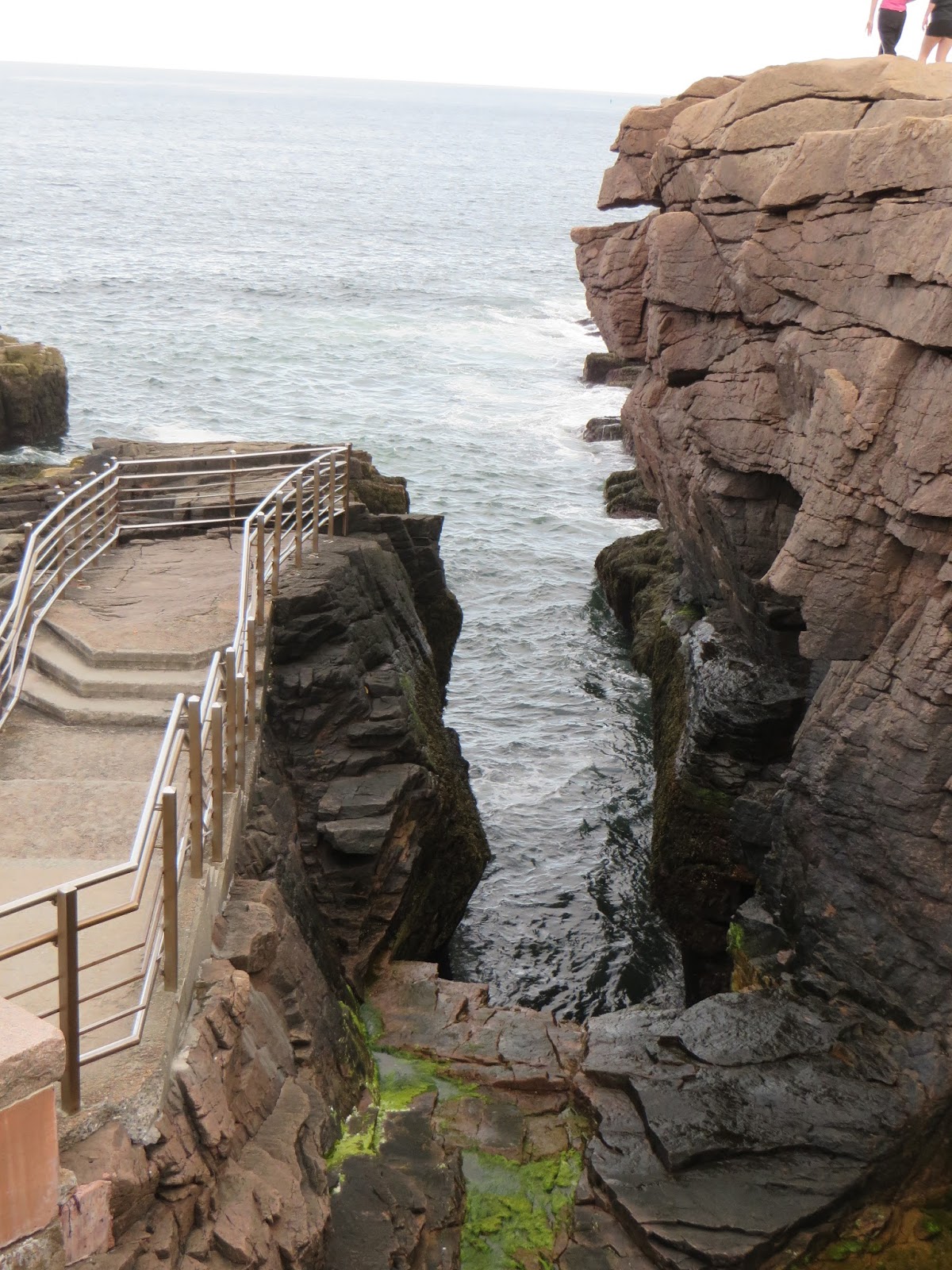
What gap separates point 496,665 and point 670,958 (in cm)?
1143

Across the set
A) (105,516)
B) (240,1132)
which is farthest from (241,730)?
(105,516)

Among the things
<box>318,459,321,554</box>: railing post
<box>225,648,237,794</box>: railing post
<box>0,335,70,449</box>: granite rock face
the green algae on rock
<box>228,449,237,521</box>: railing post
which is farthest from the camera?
<box>0,335,70,449</box>: granite rock face

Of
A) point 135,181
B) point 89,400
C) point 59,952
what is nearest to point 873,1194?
point 59,952

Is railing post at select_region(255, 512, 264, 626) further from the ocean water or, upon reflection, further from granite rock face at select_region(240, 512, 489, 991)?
the ocean water

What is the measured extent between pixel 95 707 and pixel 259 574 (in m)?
2.57

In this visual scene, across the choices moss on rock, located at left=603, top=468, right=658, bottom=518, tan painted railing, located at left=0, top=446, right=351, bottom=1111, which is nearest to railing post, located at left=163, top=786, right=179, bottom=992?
tan painted railing, located at left=0, top=446, right=351, bottom=1111

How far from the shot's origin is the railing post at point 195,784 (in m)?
9.30

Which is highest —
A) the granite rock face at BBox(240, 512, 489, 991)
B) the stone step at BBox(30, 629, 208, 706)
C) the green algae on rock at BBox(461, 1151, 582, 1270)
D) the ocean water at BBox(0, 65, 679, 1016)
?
the stone step at BBox(30, 629, 208, 706)

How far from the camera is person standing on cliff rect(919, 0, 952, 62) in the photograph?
1733cm

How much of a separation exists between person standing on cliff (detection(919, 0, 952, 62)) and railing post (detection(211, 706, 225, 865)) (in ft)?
44.0

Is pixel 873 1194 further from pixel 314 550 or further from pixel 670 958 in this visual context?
pixel 314 550

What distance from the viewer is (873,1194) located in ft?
41.2

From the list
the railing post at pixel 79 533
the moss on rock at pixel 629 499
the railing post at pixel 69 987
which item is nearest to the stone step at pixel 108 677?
the railing post at pixel 79 533

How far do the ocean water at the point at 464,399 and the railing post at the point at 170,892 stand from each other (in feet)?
35.0
